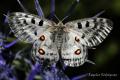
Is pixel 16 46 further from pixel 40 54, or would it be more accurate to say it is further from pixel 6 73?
pixel 40 54

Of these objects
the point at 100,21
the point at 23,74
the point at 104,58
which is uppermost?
the point at 100,21

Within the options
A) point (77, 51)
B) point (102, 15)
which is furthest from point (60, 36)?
point (102, 15)

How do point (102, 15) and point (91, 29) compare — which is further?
point (102, 15)

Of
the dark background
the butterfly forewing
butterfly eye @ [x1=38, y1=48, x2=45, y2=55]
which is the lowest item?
the dark background

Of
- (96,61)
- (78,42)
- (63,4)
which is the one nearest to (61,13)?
(63,4)

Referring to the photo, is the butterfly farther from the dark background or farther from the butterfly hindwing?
the dark background

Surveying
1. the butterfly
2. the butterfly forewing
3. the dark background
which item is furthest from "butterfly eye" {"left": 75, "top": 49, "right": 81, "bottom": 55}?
the dark background

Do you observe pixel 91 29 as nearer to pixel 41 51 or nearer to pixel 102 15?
pixel 41 51
